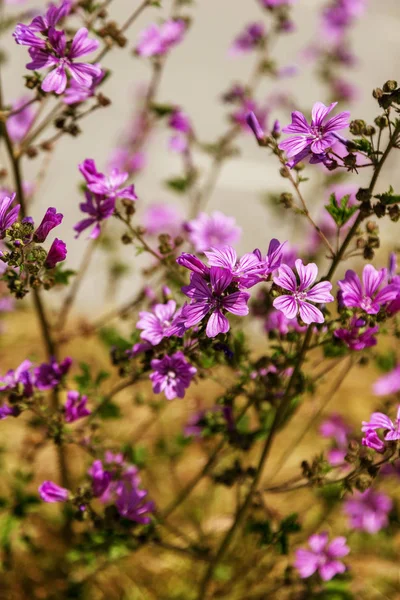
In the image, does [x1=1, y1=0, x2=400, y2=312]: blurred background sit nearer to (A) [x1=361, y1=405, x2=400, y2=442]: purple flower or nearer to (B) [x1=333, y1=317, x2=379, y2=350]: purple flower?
(B) [x1=333, y1=317, x2=379, y2=350]: purple flower

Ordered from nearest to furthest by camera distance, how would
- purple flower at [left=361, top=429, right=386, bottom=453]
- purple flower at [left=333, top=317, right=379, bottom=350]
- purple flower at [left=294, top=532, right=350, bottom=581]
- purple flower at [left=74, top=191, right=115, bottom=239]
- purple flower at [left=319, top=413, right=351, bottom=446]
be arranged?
purple flower at [left=361, top=429, right=386, bottom=453] < purple flower at [left=333, top=317, right=379, bottom=350] < purple flower at [left=74, top=191, right=115, bottom=239] < purple flower at [left=294, top=532, right=350, bottom=581] < purple flower at [left=319, top=413, right=351, bottom=446]

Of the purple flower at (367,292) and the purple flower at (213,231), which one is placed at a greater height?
the purple flower at (213,231)

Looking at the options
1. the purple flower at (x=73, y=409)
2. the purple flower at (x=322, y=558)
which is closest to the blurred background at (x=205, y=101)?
the purple flower at (x=322, y=558)

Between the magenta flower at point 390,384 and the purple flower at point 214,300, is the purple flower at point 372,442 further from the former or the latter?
the magenta flower at point 390,384

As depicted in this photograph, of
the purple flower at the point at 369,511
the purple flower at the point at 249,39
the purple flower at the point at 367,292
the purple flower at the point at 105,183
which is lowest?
the purple flower at the point at 367,292

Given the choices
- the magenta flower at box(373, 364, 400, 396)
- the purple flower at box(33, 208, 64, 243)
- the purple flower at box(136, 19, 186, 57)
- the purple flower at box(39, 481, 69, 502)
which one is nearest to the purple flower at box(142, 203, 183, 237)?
the purple flower at box(136, 19, 186, 57)

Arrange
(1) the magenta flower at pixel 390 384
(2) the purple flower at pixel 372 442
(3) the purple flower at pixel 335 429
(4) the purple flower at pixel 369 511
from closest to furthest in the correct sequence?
(2) the purple flower at pixel 372 442 < (1) the magenta flower at pixel 390 384 < (4) the purple flower at pixel 369 511 < (3) the purple flower at pixel 335 429

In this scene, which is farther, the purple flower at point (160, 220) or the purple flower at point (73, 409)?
the purple flower at point (160, 220)
